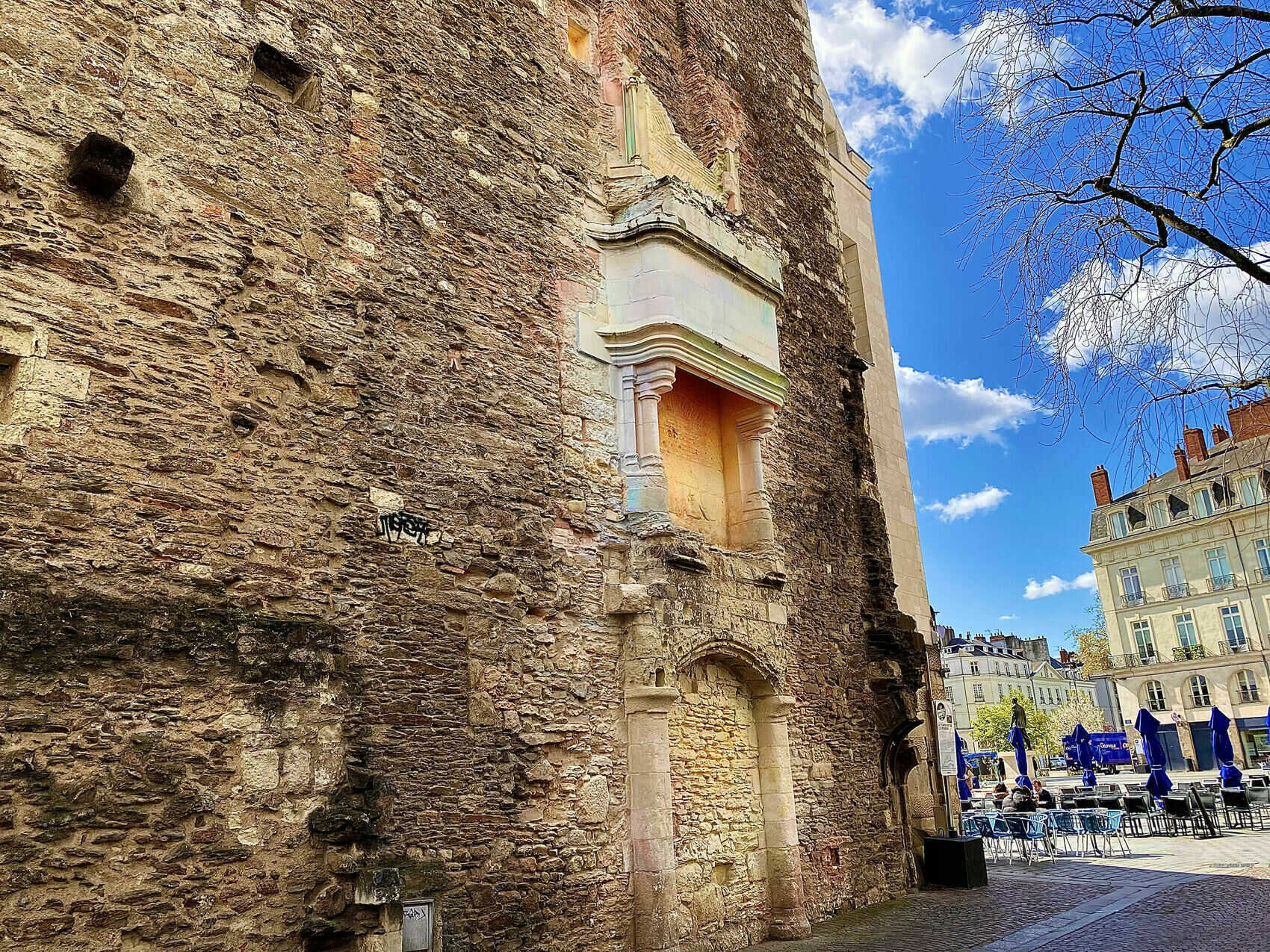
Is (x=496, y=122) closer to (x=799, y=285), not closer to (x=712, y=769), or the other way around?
(x=799, y=285)

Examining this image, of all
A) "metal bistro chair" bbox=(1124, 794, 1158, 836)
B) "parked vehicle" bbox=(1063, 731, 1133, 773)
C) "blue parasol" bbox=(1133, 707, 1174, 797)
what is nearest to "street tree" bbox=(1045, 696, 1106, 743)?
"parked vehicle" bbox=(1063, 731, 1133, 773)

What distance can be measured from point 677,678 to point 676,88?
23.1ft

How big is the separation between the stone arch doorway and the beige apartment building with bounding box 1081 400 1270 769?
30047 mm

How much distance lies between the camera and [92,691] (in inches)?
168

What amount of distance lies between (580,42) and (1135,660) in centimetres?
4188

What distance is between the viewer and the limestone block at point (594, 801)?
21.7 ft

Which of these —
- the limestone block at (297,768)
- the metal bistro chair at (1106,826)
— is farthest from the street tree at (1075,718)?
the limestone block at (297,768)

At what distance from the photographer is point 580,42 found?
9164 millimetres

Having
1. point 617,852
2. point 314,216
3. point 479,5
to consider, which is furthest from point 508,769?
point 479,5

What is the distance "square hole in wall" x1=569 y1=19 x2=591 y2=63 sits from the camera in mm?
9000

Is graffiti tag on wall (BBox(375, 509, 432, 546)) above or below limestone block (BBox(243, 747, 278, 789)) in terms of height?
above

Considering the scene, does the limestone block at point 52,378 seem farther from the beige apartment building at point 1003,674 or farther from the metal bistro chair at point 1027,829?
the beige apartment building at point 1003,674

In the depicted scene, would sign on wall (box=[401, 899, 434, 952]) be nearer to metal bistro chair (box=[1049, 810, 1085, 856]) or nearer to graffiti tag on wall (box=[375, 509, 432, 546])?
graffiti tag on wall (box=[375, 509, 432, 546])

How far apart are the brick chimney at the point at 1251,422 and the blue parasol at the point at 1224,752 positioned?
1350 centimetres
